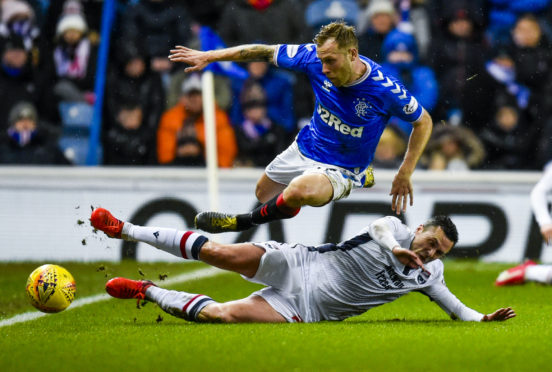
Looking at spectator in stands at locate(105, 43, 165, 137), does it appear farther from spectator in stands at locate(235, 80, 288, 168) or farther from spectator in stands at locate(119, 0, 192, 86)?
spectator in stands at locate(235, 80, 288, 168)

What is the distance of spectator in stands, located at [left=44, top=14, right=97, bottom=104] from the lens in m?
12.9

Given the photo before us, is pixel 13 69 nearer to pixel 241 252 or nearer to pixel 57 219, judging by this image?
pixel 57 219

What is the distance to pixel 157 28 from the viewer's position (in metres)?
12.7

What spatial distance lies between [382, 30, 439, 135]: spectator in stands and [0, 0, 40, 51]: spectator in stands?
4.84m

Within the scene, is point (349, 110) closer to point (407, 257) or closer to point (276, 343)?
point (407, 257)

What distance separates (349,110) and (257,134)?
4934 millimetres

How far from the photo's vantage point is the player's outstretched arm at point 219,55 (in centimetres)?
722

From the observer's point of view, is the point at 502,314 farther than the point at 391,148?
No

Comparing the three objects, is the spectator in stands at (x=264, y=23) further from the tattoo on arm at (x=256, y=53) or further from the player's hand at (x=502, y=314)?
the player's hand at (x=502, y=314)

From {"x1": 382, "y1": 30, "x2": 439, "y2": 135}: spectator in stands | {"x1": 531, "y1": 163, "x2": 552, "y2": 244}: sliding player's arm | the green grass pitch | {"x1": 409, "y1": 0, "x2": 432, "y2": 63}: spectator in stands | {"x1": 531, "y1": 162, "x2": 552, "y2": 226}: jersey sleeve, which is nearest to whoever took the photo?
the green grass pitch

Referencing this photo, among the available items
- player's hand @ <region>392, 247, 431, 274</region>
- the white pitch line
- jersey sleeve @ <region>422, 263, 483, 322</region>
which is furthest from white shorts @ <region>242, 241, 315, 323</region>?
the white pitch line

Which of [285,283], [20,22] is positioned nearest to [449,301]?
[285,283]

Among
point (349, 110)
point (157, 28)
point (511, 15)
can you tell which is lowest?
point (349, 110)

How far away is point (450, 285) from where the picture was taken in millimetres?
9586
